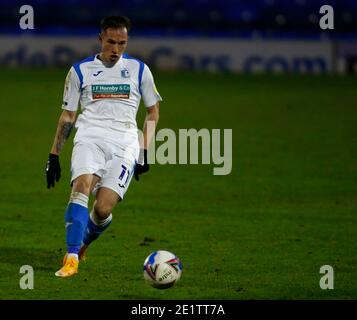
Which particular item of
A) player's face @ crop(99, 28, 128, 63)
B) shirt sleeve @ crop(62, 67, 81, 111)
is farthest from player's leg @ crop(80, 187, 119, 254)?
player's face @ crop(99, 28, 128, 63)

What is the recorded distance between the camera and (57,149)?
888 centimetres

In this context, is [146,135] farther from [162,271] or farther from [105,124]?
[162,271]

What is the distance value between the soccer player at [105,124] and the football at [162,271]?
78 centimetres

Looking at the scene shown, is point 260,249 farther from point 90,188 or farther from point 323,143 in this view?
point 323,143

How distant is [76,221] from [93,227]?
0.61m

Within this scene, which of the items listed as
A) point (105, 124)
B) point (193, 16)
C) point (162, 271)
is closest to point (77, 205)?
point (105, 124)

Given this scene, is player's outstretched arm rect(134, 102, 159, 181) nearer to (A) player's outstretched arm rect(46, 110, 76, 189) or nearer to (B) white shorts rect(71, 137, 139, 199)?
(B) white shorts rect(71, 137, 139, 199)

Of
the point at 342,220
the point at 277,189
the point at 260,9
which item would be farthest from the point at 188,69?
the point at 342,220

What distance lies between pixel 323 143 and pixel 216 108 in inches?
222

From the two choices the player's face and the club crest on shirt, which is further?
the club crest on shirt

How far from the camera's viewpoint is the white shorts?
28.6 ft

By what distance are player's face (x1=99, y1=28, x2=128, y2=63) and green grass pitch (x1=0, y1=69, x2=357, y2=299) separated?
187 centimetres
